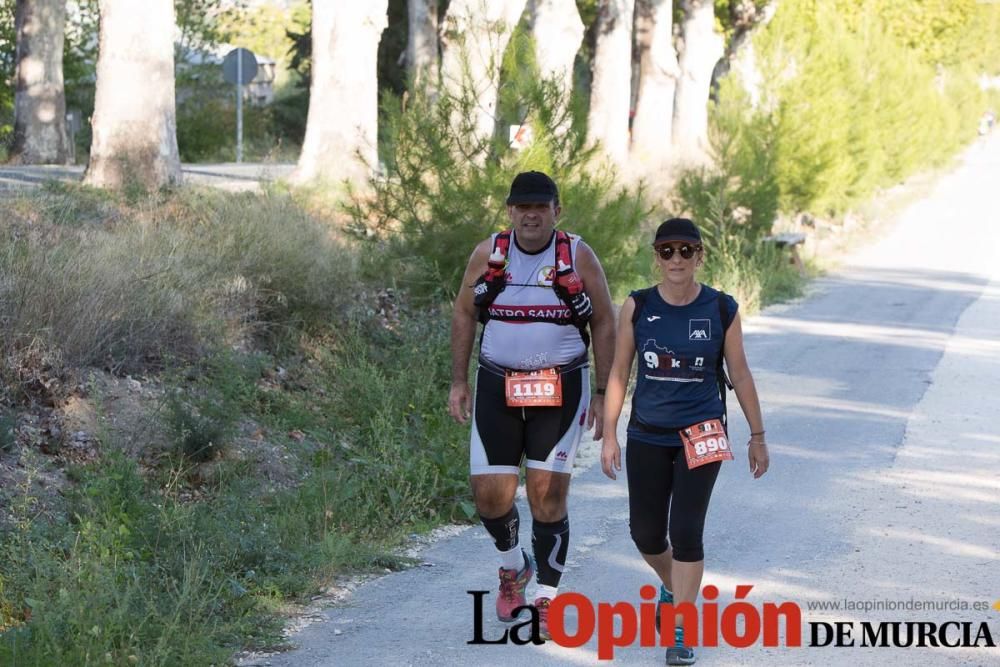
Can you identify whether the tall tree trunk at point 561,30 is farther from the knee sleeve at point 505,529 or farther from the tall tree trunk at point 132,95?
the knee sleeve at point 505,529

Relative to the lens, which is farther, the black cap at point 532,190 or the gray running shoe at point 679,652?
the black cap at point 532,190

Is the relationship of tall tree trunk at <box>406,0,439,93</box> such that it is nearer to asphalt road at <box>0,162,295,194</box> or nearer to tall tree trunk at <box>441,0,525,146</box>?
asphalt road at <box>0,162,295,194</box>

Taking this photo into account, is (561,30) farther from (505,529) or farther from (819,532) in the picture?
(505,529)

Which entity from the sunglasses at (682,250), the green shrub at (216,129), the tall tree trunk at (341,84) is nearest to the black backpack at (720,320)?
the sunglasses at (682,250)

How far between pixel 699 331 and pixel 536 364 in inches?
31.2

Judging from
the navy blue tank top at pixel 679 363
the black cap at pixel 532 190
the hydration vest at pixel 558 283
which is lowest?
the navy blue tank top at pixel 679 363

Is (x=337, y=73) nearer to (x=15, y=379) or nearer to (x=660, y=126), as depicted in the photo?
(x=15, y=379)

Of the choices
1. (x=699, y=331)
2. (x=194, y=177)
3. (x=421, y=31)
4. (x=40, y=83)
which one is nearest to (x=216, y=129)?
(x=421, y=31)

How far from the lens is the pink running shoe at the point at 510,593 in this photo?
21.7 ft

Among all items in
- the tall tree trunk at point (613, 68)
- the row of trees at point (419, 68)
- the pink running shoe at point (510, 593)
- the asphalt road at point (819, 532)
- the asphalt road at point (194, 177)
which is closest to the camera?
the asphalt road at point (819, 532)

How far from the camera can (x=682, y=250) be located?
19.4ft

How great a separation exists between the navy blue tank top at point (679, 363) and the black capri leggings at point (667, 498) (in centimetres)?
8

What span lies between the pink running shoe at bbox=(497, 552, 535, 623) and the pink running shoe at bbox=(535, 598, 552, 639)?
136 millimetres

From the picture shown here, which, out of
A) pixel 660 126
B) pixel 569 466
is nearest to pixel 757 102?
pixel 660 126
